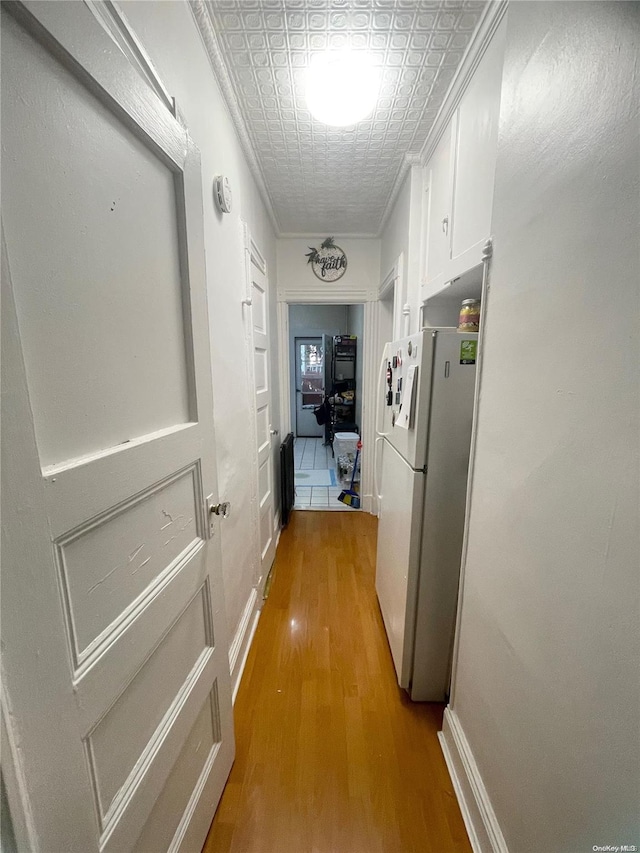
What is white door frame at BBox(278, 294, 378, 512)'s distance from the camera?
278cm

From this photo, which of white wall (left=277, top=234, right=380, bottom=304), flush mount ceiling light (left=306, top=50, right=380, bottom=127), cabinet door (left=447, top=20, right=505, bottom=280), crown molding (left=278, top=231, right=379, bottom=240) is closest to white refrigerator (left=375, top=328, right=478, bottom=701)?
cabinet door (left=447, top=20, right=505, bottom=280)

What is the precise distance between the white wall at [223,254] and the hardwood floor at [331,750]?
0.36 metres

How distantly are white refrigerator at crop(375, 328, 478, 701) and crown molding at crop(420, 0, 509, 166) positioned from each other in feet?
3.13

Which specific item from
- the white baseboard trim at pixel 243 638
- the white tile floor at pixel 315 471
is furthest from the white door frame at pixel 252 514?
the white tile floor at pixel 315 471

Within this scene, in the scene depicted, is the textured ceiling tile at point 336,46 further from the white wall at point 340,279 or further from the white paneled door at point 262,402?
the white wall at point 340,279

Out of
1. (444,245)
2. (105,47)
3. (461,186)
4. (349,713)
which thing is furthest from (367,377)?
(105,47)

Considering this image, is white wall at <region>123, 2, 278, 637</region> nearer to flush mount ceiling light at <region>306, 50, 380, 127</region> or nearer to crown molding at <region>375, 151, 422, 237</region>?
flush mount ceiling light at <region>306, 50, 380, 127</region>

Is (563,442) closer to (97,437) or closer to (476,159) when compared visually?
(97,437)

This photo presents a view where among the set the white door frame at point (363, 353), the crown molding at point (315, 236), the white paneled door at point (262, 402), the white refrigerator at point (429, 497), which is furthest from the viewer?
the white door frame at point (363, 353)

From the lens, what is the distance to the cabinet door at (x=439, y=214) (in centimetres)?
137

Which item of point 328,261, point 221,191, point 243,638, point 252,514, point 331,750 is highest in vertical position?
point 328,261

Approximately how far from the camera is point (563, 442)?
616 millimetres

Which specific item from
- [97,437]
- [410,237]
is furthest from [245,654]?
[410,237]

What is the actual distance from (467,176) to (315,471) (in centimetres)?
346
